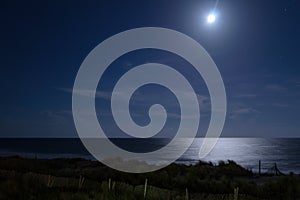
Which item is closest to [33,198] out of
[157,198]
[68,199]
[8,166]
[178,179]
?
[68,199]

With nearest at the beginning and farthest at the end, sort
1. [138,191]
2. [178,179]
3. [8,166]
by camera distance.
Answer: [138,191], [178,179], [8,166]

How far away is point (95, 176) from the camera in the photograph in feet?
59.7

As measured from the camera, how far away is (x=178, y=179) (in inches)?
673

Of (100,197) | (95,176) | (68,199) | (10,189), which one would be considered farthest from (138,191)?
(95,176)

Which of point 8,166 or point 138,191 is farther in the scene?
point 8,166

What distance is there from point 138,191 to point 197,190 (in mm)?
6029

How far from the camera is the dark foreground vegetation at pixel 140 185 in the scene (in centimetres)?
852

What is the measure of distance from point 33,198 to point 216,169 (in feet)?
53.6

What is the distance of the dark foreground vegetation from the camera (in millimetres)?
8516

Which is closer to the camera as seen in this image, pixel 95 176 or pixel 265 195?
pixel 265 195

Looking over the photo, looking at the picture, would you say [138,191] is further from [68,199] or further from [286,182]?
[286,182]

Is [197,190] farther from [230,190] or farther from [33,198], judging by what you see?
[33,198]

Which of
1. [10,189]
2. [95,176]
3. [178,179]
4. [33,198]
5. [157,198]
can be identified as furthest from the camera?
[95,176]

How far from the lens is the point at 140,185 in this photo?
1153 cm
